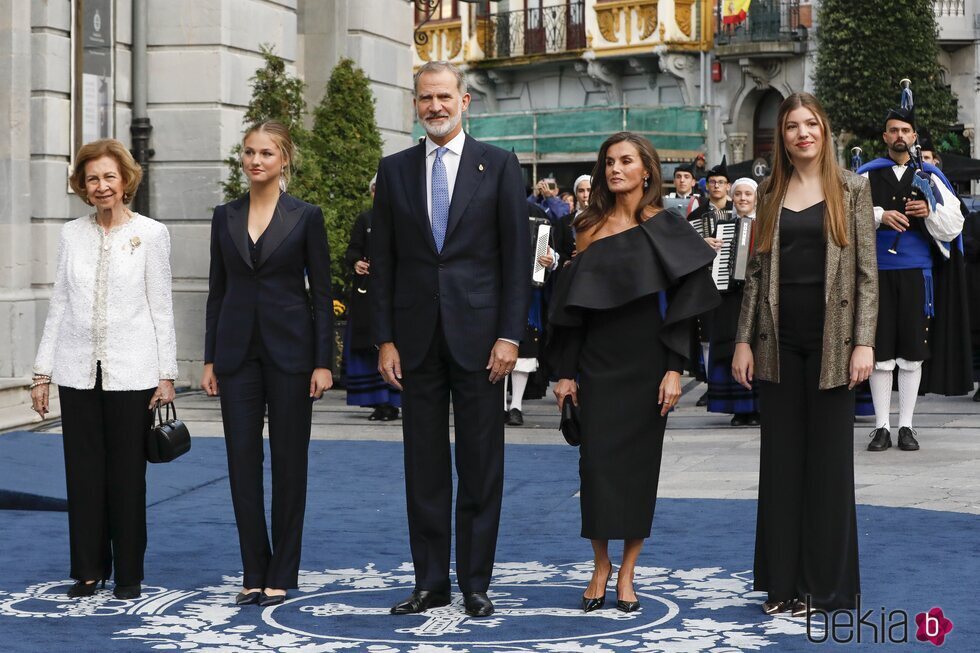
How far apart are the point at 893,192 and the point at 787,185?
492 cm

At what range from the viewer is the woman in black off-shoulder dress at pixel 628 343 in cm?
692

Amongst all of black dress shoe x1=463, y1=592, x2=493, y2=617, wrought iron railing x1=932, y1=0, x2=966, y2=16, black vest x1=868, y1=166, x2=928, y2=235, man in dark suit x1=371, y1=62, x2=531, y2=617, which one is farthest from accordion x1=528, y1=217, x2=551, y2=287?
wrought iron railing x1=932, y1=0, x2=966, y2=16

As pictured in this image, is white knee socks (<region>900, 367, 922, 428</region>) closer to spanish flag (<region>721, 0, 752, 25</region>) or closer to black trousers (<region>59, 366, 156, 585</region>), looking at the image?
black trousers (<region>59, 366, 156, 585</region>)

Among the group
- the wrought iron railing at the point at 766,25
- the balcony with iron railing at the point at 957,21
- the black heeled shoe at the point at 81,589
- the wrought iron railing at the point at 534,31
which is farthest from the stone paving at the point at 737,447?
the wrought iron railing at the point at 534,31

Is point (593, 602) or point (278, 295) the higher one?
point (278, 295)

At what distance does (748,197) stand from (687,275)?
6.84 meters

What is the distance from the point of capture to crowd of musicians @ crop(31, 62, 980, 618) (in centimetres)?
678

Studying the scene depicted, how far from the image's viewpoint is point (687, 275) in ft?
22.7

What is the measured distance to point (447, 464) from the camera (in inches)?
279

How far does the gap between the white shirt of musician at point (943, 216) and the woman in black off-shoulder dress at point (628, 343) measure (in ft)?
16.1

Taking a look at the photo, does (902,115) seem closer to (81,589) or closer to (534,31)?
(81,589)

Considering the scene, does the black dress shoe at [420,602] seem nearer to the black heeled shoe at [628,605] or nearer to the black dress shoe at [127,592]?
the black heeled shoe at [628,605]

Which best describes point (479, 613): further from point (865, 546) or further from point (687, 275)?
point (865, 546)

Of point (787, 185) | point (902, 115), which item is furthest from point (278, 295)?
point (902, 115)
